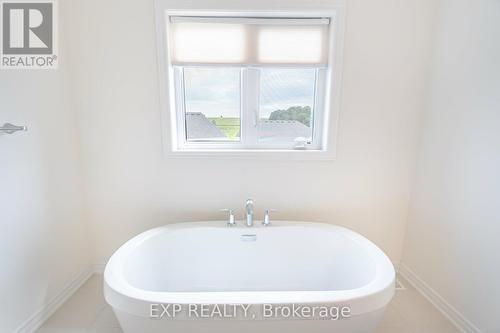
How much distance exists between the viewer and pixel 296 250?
6.26ft

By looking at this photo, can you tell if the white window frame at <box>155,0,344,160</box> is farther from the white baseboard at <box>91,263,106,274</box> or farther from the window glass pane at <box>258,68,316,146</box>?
the white baseboard at <box>91,263,106,274</box>

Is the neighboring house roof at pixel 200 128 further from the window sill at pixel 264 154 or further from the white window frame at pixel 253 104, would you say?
the window sill at pixel 264 154

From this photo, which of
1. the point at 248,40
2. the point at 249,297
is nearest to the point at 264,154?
the point at 248,40

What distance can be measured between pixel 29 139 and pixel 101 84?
1.91 ft

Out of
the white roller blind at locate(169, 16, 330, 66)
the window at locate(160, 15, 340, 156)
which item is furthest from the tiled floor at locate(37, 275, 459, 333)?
the white roller blind at locate(169, 16, 330, 66)

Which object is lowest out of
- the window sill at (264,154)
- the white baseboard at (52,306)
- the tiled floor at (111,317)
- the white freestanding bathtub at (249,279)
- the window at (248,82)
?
the tiled floor at (111,317)

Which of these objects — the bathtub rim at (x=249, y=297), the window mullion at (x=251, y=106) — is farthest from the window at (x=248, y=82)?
the bathtub rim at (x=249, y=297)

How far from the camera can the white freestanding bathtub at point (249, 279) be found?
1167 millimetres

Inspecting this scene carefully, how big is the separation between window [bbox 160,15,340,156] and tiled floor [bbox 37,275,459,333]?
1195 millimetres

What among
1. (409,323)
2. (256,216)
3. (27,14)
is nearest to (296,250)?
(256,216)

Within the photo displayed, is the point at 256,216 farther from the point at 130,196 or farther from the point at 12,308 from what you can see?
the point at 12,308

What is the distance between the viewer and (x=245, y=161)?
2035mm

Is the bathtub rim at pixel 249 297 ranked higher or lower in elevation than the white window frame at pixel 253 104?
lower

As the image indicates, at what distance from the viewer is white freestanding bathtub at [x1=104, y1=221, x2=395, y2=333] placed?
117 centimetres
